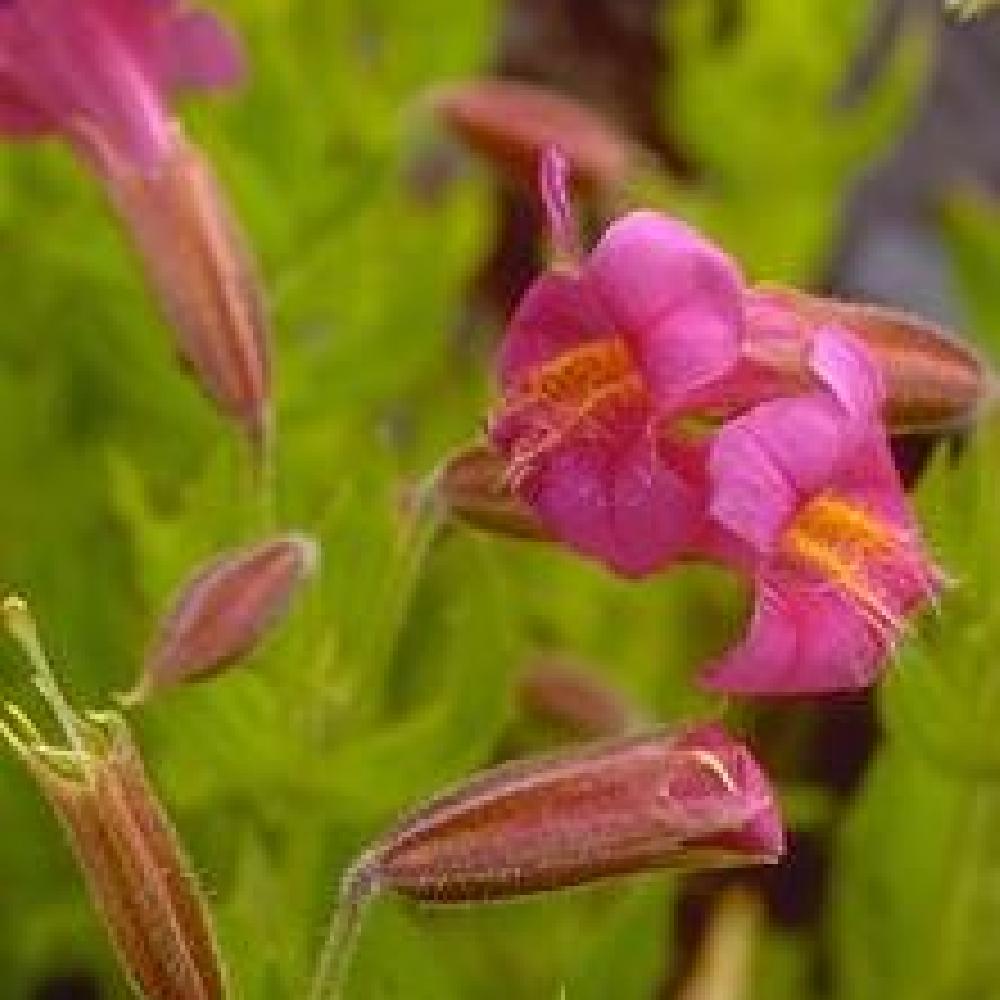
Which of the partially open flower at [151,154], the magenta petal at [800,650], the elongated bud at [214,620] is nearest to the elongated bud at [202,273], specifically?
the partially open flower at [151,154]

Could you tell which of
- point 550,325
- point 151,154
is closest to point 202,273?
point 151,154

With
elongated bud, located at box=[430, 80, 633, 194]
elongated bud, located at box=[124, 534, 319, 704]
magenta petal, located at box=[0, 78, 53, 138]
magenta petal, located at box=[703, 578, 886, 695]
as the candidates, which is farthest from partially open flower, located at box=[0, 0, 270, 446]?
magenta petal, located at box=[703, 578, 886, 695]

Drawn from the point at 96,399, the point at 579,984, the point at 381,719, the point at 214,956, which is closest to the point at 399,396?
the point at 96,399

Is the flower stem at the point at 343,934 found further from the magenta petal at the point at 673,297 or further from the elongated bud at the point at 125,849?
the magenta petal at the point at 673,297

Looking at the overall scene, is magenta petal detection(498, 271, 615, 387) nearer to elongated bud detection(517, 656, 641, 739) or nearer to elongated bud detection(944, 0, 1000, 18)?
elongated bud detection(944, 0, 1000, 18)

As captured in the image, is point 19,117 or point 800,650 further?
point 19,117

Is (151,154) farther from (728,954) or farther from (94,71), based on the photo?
(728,954)
